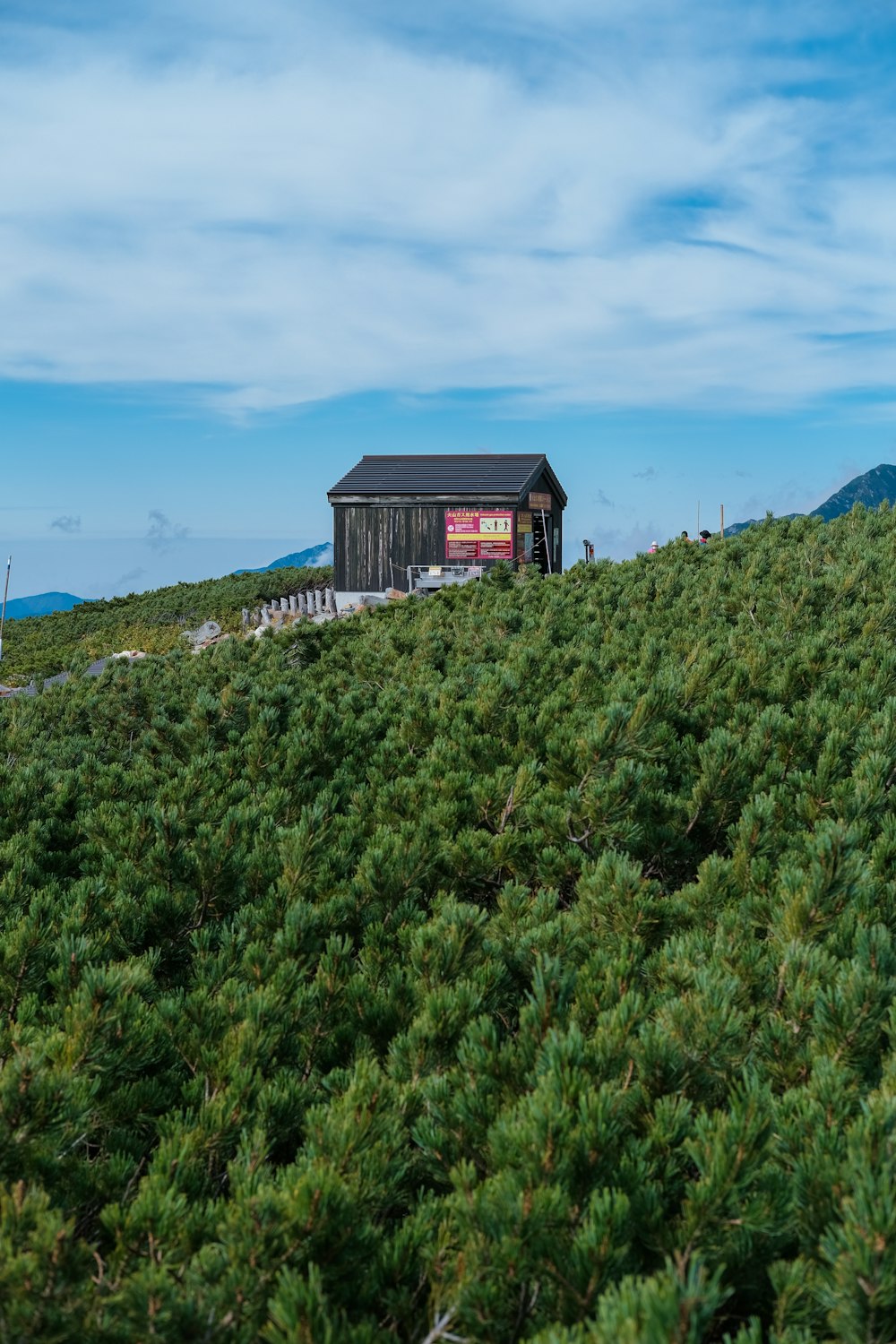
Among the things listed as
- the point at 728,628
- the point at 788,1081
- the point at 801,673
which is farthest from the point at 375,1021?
the point at 728,628

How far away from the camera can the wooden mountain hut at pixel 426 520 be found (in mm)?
30891

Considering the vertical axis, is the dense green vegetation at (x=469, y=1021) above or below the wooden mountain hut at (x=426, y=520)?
below

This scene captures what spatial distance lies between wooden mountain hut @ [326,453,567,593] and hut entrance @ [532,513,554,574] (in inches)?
48.4

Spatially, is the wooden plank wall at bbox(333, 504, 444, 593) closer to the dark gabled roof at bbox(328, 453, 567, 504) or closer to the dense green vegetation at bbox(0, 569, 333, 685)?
the dark gabled roof at bbox(328, 453, 567, 504)

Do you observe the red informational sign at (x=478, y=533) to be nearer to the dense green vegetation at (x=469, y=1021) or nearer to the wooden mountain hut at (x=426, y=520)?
the wooden mountain hut at (x=426, y=520)

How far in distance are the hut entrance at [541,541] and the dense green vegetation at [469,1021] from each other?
28.1 m

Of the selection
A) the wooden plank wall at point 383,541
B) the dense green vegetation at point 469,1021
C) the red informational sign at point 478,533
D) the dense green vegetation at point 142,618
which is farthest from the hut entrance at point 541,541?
the dense green vegetation at point 469,1021

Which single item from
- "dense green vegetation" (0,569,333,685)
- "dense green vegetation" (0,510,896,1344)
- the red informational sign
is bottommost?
"dense green vegetation" (0,510,896,1344)

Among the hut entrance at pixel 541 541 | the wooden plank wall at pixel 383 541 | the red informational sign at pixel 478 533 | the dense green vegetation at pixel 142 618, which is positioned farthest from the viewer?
the dense green vegetation at pixel 142 618

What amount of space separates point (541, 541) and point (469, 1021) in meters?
32.4

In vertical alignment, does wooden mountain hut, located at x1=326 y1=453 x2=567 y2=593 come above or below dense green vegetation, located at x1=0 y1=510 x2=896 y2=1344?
above

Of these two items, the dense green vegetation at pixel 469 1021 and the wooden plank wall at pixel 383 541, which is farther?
the wooden plank wall at pixel 383 541

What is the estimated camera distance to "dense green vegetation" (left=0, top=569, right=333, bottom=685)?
34847mm

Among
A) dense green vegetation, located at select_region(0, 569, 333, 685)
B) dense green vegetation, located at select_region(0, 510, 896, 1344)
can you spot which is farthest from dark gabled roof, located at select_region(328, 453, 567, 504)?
dense green vegetation, located at select_region(0, 510, 896, 1344)
